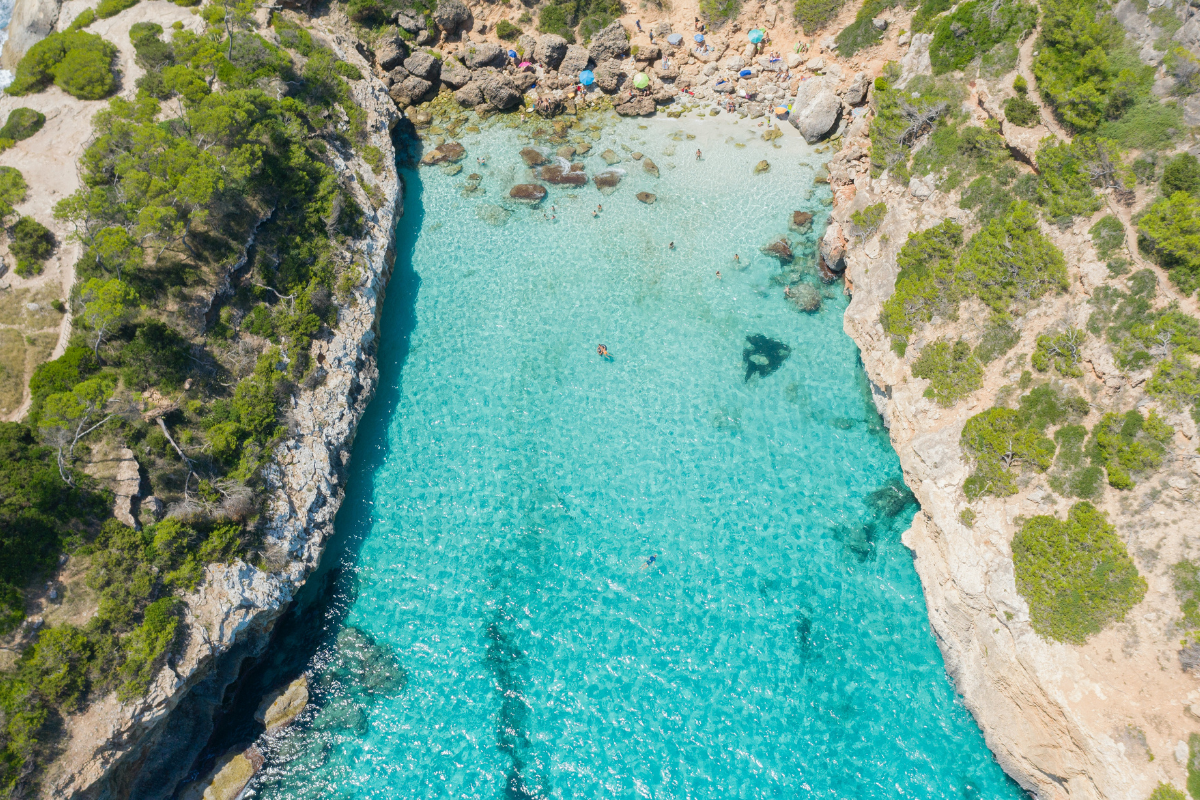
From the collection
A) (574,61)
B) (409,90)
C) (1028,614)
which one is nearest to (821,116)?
(574,61)

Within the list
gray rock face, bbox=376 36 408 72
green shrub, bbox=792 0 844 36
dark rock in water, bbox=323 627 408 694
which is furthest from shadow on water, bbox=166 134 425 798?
green shrub, bbox=792 0 844 36

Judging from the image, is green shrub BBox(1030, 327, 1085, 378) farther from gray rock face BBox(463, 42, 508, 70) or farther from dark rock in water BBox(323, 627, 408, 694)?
gray rock face BBox(463, 42, 508, 70)

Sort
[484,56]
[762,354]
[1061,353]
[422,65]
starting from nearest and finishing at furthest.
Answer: [1061,353] < [762,354] < [422,65] < [484,56]

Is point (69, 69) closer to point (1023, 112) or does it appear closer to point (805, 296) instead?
point (805, 296)

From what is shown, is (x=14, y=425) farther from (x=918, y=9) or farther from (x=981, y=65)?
(x=918, y=9)

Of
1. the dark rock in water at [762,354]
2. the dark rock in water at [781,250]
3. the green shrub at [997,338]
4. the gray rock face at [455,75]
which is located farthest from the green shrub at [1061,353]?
the gray rock face at [455,75]

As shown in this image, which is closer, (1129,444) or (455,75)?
(1129,444)

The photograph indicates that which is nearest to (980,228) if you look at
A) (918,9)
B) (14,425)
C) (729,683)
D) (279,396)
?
(918,9)
